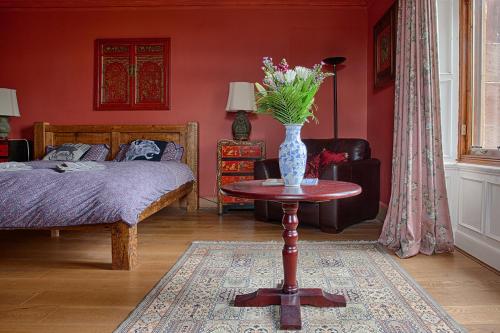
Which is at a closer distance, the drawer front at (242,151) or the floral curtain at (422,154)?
the floral curtain at (422,154)

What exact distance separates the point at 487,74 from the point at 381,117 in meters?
1.59

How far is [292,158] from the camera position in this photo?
204 cm

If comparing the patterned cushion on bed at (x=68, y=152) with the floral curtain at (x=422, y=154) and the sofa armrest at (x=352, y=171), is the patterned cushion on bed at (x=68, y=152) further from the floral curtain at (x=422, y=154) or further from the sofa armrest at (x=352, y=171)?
the floral curtain at (x=422, y=154)

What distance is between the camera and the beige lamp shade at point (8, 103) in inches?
197

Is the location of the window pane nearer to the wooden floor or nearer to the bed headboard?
the wooden floor

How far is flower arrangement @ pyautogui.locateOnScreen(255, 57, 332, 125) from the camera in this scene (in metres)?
2.00

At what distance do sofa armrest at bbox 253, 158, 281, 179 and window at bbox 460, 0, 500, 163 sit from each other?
66.4 inches

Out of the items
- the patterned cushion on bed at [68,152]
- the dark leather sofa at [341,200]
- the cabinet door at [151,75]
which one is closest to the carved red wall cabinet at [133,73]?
the cabinet door at [151,75]

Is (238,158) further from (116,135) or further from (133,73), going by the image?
(133,73)

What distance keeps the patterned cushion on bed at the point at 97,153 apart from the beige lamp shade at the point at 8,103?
1103mm

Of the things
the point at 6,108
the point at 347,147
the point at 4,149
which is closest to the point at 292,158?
the point at 347,147

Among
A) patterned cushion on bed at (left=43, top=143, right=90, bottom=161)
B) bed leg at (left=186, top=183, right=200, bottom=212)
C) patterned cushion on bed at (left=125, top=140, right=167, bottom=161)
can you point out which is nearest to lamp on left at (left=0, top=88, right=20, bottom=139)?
patterned cushion on bed at (left=43, top=143, right=90, bottom=161)

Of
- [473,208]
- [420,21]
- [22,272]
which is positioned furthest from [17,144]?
[473,208]

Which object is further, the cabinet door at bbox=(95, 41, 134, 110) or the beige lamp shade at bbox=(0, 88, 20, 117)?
the cabinet door at bbox=(95, 41, 134, 110)
